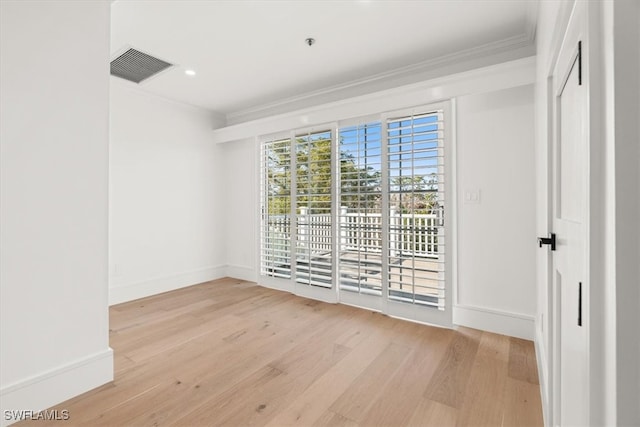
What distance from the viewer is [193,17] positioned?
2.29 m

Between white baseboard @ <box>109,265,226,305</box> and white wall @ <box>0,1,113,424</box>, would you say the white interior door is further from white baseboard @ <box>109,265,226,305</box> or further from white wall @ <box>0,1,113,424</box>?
white baseboard @ <box>109,265,226,305</box>

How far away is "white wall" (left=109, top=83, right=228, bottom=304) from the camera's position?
3570 mm

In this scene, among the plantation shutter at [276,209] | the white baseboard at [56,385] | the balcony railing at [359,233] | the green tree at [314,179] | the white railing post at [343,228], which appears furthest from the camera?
the plantation shutter at [276,209]

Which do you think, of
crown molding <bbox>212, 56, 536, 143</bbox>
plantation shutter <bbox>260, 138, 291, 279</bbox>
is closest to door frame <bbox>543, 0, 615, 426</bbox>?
crown molding <bbox>212, 56, 536, 143</bbox>

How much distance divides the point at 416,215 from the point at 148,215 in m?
3.12

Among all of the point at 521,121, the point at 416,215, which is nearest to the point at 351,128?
the point at 416,215

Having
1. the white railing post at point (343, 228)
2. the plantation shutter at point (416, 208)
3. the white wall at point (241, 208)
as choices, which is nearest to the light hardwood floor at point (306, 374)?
the plantation shutter at point (416, 208)

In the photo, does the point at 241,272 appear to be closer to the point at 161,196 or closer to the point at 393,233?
the point at 161,196

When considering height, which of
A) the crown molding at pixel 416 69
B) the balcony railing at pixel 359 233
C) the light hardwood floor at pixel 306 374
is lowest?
the light hardwood floor at pixel 306 374

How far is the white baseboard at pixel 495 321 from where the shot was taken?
2.51 meters

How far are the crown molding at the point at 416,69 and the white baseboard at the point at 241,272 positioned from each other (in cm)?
214

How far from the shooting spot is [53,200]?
1728mm

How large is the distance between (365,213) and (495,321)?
1473 millimetres
